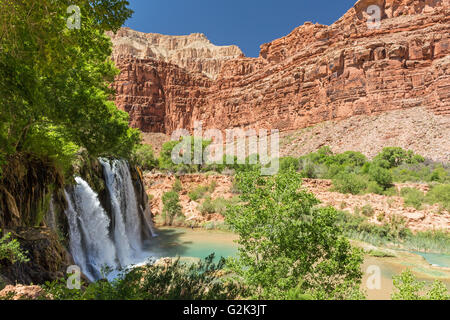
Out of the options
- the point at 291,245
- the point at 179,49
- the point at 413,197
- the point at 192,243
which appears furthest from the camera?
the point at 179,49

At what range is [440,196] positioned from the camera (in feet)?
59.6

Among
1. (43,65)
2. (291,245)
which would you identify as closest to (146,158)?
(291,245)

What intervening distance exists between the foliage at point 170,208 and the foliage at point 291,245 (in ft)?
56.2

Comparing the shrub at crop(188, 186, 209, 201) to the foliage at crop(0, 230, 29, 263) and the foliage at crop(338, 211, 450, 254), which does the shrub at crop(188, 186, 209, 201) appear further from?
the foliage at crop(0, 230, 29, 263)

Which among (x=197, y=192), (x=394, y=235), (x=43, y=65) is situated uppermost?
(x=43, y=65)

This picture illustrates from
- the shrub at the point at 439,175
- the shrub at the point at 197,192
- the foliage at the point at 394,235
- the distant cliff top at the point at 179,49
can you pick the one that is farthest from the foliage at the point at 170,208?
the distant cliff top at the point at 179,49

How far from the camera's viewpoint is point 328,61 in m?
47.2

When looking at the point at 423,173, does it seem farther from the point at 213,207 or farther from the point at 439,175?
the point at 213,207

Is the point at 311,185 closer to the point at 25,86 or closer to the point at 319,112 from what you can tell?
the point at 25,86

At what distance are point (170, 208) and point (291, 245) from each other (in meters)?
18.0

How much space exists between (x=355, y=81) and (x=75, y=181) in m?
46.0

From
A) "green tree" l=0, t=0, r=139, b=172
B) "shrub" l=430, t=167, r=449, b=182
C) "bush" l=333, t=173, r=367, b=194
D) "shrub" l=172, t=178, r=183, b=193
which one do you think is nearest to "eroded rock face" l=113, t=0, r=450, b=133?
"shrub" l=430, t=167, r=449, b=182

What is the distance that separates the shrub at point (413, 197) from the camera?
18.1 meters

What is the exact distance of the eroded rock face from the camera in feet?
130
